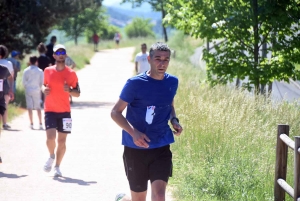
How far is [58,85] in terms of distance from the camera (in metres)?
10.1

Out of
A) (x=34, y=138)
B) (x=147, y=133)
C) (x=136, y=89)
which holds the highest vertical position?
(x=136, y=89)

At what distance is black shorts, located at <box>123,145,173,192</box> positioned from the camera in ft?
20.8

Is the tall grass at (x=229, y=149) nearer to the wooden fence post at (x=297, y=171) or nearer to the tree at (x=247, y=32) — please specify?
the wooden fence post at (x=297, y=171)

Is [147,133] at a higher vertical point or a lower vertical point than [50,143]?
higher

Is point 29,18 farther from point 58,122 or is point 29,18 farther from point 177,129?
point 177,129

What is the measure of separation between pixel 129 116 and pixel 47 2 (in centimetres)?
1756

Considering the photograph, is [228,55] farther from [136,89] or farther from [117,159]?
[136,89]

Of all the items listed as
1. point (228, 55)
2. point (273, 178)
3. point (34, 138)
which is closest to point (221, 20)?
point (228, 55)

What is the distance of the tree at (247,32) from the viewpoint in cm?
1479

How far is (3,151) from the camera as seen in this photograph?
12547mm

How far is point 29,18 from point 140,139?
1775 cm

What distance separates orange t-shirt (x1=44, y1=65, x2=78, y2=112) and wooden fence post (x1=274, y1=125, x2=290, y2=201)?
351 cm

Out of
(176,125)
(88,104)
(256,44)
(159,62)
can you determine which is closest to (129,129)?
(176,125)

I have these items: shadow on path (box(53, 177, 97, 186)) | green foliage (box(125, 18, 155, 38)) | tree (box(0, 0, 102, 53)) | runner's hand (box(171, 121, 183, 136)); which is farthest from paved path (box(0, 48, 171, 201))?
green foliage (box(125, 18, 155, 38))
